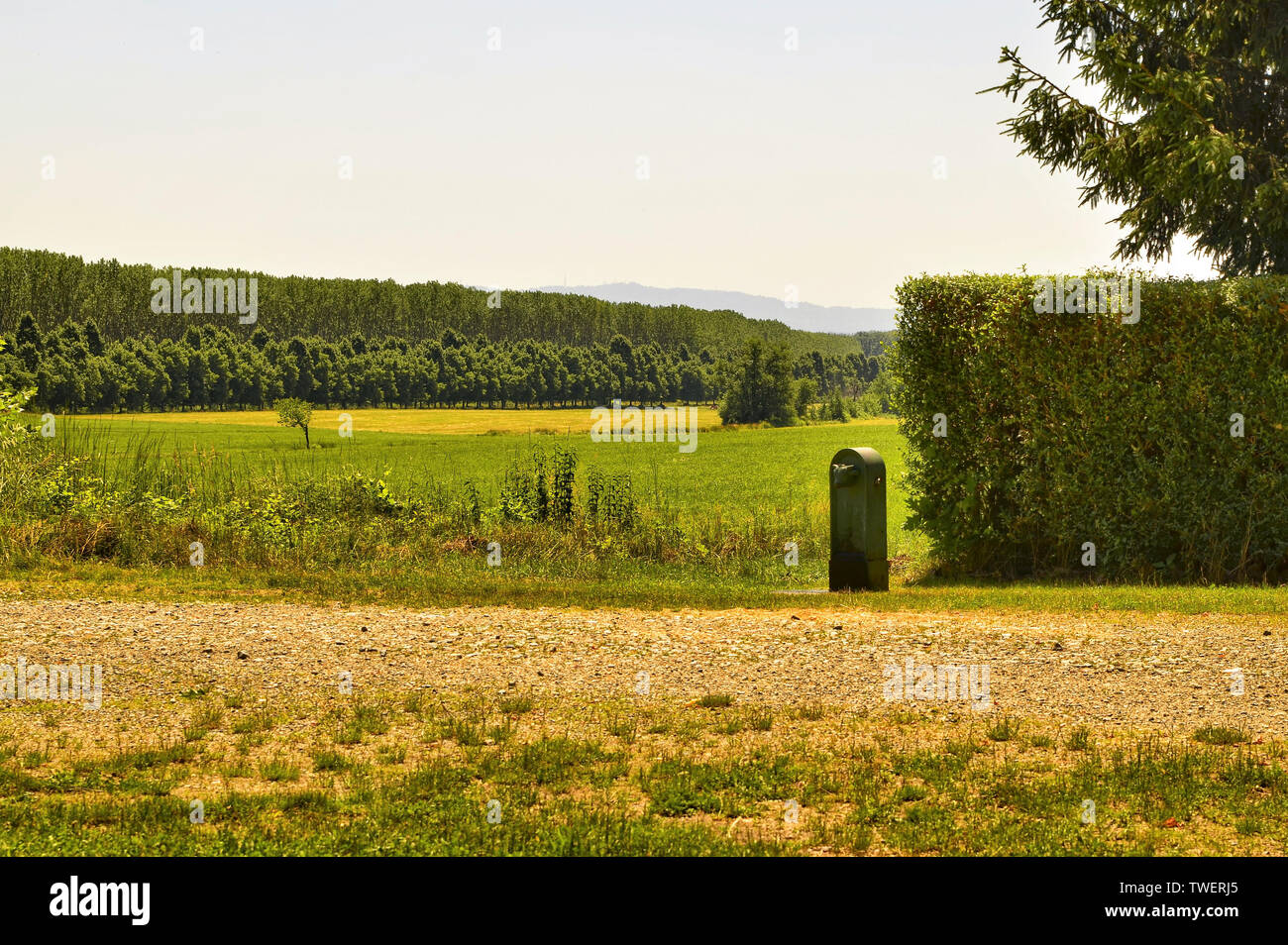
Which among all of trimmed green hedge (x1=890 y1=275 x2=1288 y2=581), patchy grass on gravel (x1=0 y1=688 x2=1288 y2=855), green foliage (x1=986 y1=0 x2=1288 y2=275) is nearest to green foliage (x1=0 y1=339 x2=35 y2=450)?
patchy grass on gravel (x1=0 y1=688 x2=1288 y2=855)

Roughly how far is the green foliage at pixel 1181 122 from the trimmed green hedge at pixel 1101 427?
3.01 m

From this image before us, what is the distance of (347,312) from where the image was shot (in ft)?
327

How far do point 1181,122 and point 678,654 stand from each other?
39.1 ft

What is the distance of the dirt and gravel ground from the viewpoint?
7340 millimetres

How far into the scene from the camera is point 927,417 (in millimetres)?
14102

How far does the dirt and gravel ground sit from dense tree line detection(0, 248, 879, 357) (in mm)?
57404

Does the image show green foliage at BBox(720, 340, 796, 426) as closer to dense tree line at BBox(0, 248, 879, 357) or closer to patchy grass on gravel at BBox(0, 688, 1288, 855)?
dense tree line at BBox(0, 248, 879, 357)

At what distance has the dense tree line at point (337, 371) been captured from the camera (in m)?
64.9

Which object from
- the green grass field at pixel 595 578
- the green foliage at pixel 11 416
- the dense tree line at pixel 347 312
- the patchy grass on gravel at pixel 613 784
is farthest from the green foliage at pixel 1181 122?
the dense tree line at pixel 347 312

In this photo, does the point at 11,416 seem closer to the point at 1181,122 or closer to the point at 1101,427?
the point at 1101,427

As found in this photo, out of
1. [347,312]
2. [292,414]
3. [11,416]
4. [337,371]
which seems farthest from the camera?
[347,312]

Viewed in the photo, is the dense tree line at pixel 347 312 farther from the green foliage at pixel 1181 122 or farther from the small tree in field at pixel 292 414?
the green foliage at pixel 1181 122

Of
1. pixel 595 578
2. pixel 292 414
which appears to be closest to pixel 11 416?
pixel 595 578
